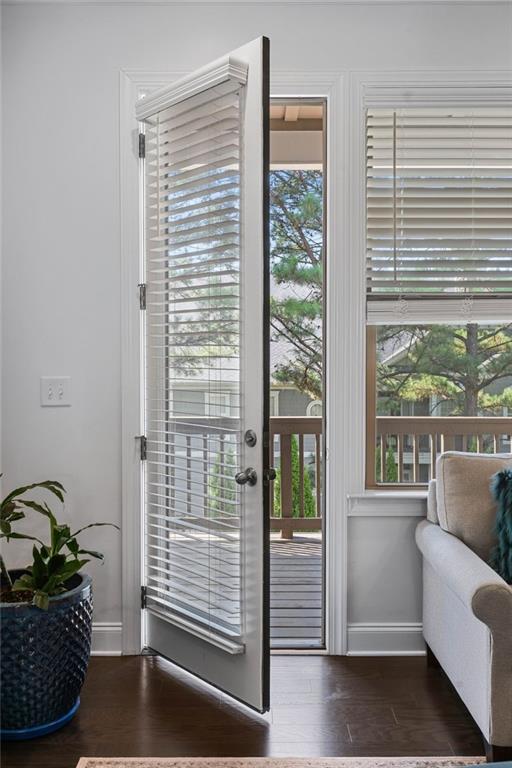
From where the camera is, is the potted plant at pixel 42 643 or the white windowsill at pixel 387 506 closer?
the potted plant at pixel 42 643

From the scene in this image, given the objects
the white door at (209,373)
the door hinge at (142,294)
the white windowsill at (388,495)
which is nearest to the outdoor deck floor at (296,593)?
the white door at (209,373)

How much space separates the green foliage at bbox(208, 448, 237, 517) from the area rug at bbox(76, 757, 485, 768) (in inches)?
32.8

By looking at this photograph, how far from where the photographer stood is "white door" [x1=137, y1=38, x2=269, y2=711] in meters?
2.49

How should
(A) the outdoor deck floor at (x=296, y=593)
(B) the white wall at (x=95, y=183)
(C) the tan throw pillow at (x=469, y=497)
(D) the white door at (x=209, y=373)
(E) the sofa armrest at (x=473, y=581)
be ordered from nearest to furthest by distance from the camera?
(E) the sofa armrest at (x=473, y=581) < (D) the white door at (x=209, y=373) < (C) the tan throw pillow at (x=469, y=497) < (B) the white wall at (x=95, y=183) < (A) the outdoor deck floor at (x=296, y=593)

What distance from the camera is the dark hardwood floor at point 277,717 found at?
2.30 m

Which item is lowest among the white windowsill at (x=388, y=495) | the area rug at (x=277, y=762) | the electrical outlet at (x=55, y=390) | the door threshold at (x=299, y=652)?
the area rug at (x=277, y=762)

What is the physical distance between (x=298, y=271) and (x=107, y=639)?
2844 millimetres

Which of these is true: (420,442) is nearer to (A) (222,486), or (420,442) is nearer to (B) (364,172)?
(A) (222,486)

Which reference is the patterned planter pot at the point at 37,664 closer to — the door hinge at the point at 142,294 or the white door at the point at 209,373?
the white door at the point at 209,373

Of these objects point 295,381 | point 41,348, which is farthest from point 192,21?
point 295,381

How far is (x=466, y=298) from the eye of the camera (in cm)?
303

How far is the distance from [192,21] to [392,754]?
291 cm

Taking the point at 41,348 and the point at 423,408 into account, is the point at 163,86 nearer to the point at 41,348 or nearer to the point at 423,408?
the point at 41,348

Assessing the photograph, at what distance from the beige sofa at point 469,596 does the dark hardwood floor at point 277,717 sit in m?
0.15
